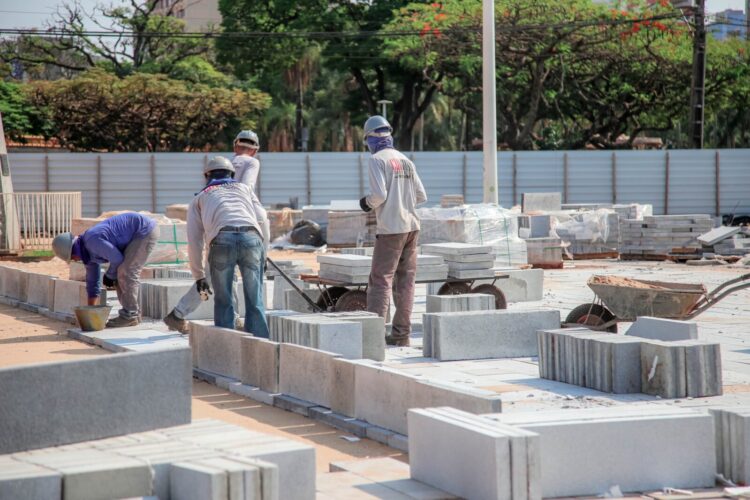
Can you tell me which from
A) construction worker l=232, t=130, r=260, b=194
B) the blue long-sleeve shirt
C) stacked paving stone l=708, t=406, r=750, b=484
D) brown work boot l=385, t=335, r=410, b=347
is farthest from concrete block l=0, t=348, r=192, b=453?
the blue long-sleeve shirt

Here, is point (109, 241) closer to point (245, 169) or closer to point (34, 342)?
point (34, 342)

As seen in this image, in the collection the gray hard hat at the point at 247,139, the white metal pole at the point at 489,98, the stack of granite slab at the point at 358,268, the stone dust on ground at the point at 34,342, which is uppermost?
the white metal pole at the point at 489,98

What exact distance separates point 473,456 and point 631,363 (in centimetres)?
319

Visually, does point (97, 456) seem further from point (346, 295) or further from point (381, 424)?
→ point (346, 295)

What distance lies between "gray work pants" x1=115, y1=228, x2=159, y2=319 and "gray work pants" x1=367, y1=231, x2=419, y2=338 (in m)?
2.64

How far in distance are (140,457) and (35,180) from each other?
28304 millimetres

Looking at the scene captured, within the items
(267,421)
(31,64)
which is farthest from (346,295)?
(31,64)

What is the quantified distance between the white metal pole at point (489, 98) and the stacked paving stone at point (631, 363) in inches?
428

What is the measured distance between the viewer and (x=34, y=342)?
1116 cm

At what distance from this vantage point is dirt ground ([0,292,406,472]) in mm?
6523

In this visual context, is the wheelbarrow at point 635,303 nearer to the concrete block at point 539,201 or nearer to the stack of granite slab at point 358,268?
the stack of granite slab at point 358,268

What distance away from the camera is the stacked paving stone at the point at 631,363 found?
7.62m

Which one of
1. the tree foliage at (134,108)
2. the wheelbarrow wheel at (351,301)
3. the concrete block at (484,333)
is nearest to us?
the concrete block at (484,333)

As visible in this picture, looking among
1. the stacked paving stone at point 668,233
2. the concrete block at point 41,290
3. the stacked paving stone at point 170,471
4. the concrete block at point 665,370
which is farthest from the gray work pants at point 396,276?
the stacked paving stone at point 668,233
